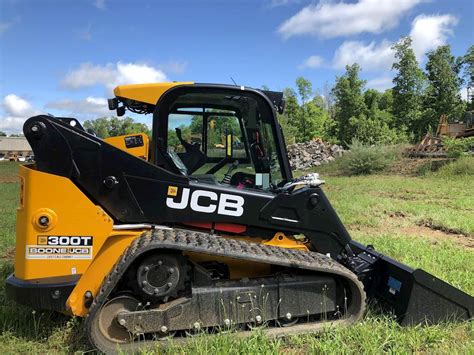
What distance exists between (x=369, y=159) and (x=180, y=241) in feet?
61.6

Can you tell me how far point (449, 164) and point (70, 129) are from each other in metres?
17.5

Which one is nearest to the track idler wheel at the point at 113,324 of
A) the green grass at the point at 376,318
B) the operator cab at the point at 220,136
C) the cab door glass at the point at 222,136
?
the green grass at the point at 376,318

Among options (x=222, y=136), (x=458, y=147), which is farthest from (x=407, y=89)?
(x=222, y=136)

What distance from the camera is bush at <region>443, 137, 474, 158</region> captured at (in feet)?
60.3

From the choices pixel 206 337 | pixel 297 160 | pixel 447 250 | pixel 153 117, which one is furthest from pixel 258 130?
pixel 297 160

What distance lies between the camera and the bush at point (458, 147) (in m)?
18.4

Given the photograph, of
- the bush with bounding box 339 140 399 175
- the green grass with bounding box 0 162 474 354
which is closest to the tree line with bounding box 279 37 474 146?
the bush with bounding box 339 140 399 175

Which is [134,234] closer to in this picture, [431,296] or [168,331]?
[168,331]

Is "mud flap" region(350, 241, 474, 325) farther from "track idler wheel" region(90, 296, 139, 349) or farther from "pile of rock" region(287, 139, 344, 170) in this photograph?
"pile of rock" region(287, 139, 344, 170)

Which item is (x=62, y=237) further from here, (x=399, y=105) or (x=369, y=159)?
(x=399, y=105)

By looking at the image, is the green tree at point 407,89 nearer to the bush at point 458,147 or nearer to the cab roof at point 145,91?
the bush at point 458,147

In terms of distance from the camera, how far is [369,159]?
20.9 m

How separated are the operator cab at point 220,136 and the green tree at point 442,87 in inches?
1422

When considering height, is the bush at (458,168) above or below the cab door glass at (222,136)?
below
